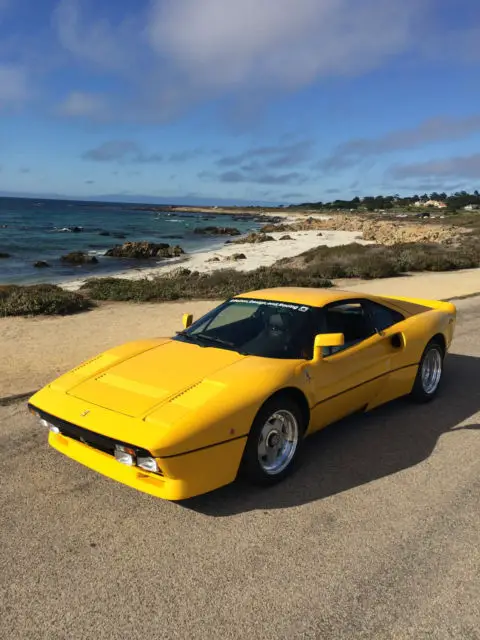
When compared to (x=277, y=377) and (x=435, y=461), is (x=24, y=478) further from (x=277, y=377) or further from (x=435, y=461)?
(x=435, y=461)

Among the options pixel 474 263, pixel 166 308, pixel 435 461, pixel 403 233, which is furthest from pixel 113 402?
pixel 403 233

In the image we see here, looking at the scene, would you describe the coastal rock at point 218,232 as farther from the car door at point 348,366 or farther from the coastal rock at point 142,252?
the car door at point 348,366

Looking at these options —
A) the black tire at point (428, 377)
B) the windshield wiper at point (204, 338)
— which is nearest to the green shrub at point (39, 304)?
the windshield wiper at point (204, 338)

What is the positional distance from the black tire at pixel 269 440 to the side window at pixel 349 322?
81 centimetres

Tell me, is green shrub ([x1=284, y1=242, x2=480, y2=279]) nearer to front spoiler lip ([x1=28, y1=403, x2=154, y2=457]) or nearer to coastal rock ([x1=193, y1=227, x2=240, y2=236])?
front spoiler lip ([x1=28, y1=403, x2=154, y2=457])

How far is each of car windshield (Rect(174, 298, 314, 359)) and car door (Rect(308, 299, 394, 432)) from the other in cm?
20

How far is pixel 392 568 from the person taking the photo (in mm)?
3068

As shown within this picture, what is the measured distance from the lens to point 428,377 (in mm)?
5945

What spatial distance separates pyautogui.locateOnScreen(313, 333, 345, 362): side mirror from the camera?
412 cm

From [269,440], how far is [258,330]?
1.10 m

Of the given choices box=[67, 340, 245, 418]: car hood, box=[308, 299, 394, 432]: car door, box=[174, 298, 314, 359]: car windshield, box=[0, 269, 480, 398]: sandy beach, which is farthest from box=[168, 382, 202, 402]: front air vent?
box=[0, 269, 480, 398]: sandy beach

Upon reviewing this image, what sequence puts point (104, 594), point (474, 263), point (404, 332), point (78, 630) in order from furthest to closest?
1. point (474, 263)
2. point (404, 332)
3. point (104, 594)
4. point (78, 630)

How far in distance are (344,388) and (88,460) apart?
214 cm

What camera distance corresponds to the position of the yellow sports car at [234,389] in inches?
134
